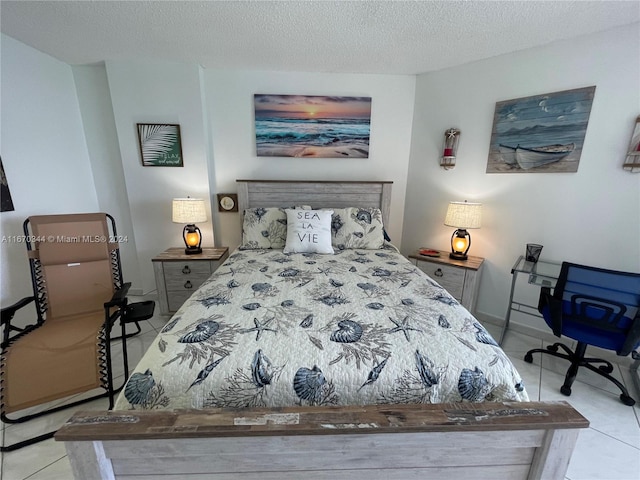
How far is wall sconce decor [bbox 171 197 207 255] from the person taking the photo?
7.85 ft

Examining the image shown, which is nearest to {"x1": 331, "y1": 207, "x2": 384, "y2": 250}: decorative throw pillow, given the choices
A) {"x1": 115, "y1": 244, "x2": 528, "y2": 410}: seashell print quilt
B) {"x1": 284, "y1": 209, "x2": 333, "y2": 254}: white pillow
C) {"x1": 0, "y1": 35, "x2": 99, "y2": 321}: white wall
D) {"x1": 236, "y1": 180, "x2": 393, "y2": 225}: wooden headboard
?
{"x1": 284, "y1": 209, "x2": 333, "y2": 254}: white pillow

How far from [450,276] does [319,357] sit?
183 cm

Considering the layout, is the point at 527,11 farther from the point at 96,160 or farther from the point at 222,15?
the point at 96,160

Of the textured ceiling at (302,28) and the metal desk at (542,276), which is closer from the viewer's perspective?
the textured ceiling at (302,28)

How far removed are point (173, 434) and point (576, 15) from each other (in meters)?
2.95

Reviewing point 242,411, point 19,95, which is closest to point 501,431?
Result: point 242,411

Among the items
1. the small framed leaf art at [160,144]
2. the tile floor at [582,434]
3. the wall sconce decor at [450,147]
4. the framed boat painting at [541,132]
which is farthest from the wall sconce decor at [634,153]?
the small framed leaf art at [160,144]

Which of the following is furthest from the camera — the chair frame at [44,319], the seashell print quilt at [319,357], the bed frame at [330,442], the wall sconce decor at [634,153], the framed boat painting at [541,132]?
the framed boat painting at [541,132]

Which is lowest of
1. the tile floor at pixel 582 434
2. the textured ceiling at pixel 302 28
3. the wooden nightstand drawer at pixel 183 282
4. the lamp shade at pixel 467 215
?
the tile floor at pixel 582 434

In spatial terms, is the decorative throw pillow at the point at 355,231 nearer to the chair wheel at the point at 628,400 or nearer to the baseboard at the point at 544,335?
the baseboard at the point at 544,335

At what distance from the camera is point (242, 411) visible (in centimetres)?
82

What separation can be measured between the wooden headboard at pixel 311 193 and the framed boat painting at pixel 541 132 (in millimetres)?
1013

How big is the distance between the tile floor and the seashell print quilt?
2.72 ft

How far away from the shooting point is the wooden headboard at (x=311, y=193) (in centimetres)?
270
